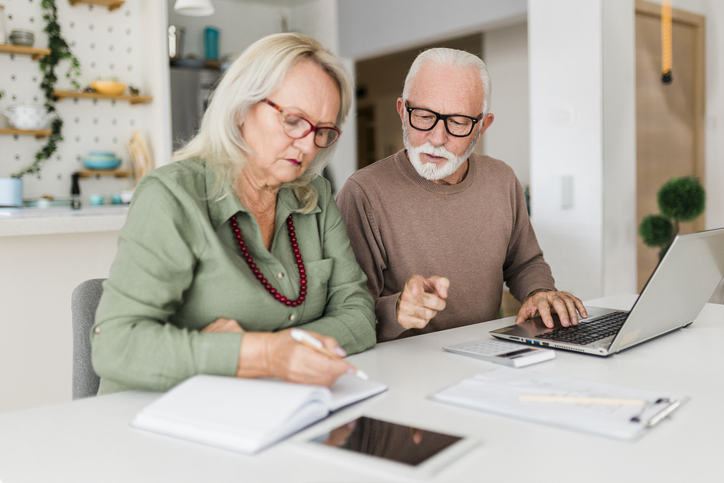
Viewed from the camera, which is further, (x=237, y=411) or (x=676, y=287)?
(x=676, y=287)

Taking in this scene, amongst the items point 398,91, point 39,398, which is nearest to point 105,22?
point 39,398

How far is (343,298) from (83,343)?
1.80 ft

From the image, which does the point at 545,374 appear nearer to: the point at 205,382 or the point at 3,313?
the point at 205,382

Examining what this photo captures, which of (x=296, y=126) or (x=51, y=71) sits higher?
(x=51, y=71)

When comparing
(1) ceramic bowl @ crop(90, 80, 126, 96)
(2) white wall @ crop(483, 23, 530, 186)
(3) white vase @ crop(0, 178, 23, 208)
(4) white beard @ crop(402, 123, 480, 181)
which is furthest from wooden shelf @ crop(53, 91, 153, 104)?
(4) white beard @ crop(402, 123, 480, 181)

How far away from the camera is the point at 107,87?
466cm

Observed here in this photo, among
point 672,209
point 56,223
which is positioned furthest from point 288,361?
point 672,209

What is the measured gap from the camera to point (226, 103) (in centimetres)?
128

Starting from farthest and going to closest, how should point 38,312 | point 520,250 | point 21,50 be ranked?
1. point 21,50
2. point 38,312
3. point 520,250

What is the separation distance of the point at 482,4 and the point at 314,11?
2.12m

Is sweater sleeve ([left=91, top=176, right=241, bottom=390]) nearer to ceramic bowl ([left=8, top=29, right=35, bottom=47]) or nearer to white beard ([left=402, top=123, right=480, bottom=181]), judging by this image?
white beard ([left=402, top=123, right=480, bottom=181])

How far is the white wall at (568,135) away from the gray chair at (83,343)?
2580 millimetres

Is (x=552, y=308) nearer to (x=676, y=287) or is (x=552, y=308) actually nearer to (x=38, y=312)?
(x=676, y=287)

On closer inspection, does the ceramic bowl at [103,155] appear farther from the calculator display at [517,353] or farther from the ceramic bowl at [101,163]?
the calculator display at [517,353]
